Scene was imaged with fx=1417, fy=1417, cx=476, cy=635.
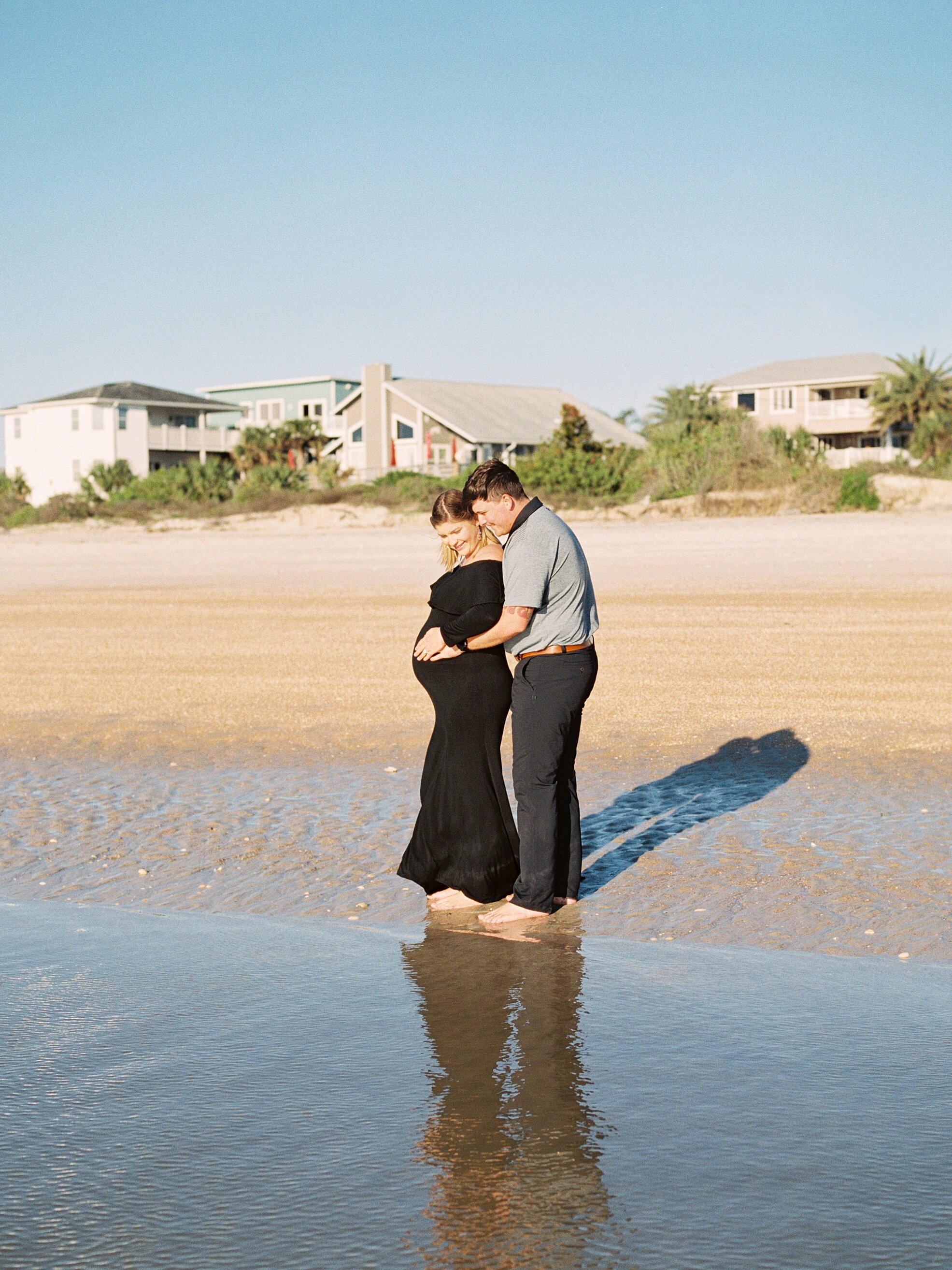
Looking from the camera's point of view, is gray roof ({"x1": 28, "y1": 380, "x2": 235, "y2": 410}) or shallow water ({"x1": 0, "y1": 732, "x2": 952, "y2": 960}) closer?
shallow water ({"x1": 0, "y1": 732, "x2": 952, "y2": 960})

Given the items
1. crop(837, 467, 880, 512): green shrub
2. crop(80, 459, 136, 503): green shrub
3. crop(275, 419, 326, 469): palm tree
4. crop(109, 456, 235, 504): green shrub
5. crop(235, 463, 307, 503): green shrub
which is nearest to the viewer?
crop(837, 467, 880, 512): green shrub

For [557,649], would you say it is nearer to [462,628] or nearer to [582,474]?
[462,628]

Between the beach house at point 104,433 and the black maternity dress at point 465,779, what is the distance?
65709 mm

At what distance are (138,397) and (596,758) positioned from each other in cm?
6716

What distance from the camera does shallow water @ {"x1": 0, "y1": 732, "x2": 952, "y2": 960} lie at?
5621 millimetres

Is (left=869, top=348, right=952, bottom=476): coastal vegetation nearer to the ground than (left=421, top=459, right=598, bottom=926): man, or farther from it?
farther from it

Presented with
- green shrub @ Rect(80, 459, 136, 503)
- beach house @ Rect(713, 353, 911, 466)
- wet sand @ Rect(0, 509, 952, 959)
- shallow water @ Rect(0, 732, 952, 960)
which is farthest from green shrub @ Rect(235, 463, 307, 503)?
shallow water @ Rect(0, 732, 952, 960)

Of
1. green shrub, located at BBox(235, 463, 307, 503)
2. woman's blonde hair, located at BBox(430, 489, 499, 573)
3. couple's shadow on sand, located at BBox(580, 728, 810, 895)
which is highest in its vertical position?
green shrub, located at BBox(235, 463, 307, 503)

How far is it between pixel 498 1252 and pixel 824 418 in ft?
218

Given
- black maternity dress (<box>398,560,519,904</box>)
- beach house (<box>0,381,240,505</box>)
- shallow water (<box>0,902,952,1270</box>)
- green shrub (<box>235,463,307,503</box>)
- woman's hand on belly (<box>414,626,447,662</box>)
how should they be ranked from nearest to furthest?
shallow water (<box>0,902,952,1270</box>)
woman's hand on belly (<box>414,626,447,662</box>)
black maternity dress (<box>398,560,519,904</box>)
green shrub (<box>235,463,307,503</box>)
beach house (<box>0,381,240,505</box>)

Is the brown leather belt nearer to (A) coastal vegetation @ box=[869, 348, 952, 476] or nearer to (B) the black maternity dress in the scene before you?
(B) the black maternity dress

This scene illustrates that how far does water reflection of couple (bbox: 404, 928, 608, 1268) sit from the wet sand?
2.20ft

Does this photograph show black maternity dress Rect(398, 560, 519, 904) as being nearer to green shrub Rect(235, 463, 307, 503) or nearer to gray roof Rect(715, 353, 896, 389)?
green shrub Rect(235, 463, 307, 503)

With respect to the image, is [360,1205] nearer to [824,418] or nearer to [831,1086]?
[831,1086]
